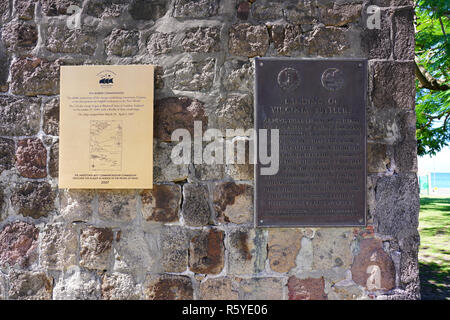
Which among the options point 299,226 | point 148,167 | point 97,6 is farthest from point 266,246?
point 97,6

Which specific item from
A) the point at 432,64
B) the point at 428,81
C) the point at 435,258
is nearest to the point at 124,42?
the point at 432,64

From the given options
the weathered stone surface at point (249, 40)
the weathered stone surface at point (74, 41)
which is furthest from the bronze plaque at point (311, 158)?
the weathered stone surface at point (74, 41)

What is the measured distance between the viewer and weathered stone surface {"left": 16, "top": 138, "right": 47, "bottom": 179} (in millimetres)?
2209

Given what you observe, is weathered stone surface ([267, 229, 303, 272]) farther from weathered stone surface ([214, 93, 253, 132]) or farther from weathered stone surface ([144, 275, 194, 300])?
weathered stone surface ([214, 93, 253, 132])

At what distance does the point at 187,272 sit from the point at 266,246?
57 centimetres

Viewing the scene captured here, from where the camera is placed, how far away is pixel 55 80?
2230 mm

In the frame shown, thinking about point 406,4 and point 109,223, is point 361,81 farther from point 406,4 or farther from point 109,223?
point 109,223

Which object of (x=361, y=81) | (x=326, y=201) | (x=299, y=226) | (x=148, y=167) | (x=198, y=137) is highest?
(x=361, y=81)

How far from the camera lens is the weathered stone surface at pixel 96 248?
2.15 meters

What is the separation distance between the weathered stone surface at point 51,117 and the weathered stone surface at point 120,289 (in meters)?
1.11

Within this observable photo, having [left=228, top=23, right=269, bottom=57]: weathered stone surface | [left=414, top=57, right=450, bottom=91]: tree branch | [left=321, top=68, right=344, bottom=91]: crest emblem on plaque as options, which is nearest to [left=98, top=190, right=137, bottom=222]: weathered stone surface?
[left=228, top=23, right=269, bottom=57]: weathered stone surface

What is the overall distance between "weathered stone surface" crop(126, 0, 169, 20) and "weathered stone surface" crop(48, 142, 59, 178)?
3.56 feet

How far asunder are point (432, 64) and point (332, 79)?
9.86ft

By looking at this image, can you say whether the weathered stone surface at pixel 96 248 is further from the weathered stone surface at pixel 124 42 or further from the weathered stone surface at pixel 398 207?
the weathered stone surface at pixel 398 207
